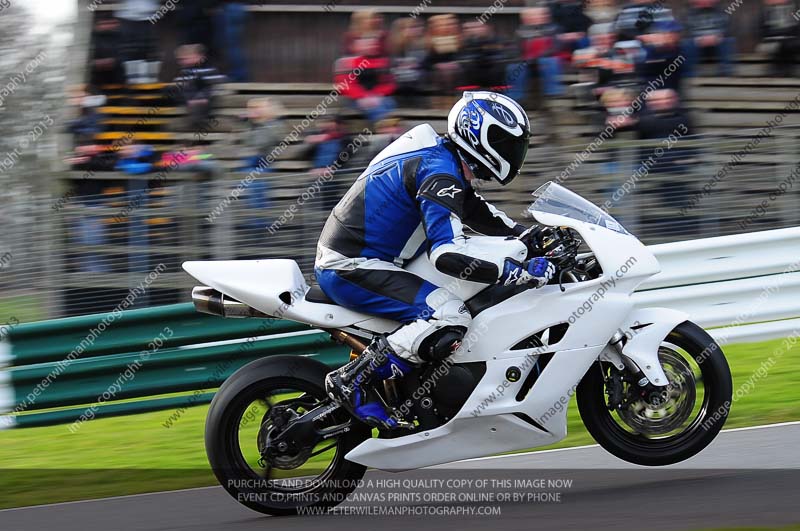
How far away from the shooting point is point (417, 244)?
5445 millimetres

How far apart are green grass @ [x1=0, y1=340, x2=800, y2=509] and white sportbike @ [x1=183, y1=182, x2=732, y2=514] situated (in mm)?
1073

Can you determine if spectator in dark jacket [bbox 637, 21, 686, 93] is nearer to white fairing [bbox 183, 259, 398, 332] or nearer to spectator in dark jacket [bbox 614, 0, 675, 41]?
spectator in dark jacket [bbox 614, 0, 675, 41]

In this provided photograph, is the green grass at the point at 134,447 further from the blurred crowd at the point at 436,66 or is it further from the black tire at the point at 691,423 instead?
the blurred crowd at the point at 436,66

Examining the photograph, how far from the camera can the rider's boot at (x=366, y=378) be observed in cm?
532

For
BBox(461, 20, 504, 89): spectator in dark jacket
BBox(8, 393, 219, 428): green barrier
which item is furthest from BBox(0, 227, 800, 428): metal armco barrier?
BBox(461, 20, 504, 89): spectator in dark jacket

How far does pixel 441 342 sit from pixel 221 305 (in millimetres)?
1044

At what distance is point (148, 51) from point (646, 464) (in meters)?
7.84

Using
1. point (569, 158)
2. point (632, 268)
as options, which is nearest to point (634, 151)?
point (569, 158)

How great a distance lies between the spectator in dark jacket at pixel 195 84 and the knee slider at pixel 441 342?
21.3ft

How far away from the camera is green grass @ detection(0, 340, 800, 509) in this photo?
6.39m

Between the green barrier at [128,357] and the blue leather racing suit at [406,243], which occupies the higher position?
the blue leather racing suit at [406,243]

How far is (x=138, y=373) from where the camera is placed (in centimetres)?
830

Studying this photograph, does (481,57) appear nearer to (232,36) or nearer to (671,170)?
(671,170)

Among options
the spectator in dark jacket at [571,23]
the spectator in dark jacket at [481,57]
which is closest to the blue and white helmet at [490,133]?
the spectator in dark jacket at [481,57]
